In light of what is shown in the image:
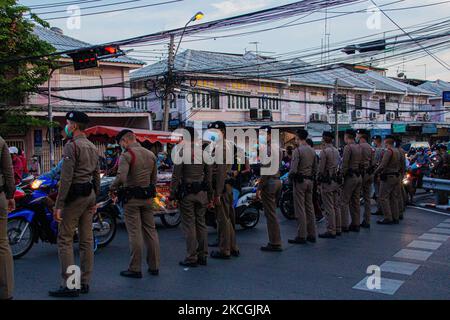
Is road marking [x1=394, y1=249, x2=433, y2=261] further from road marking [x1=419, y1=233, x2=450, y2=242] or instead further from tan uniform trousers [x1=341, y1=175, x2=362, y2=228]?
tan uniform trousers [x1=341, y1=175, x2=362, y2=228]

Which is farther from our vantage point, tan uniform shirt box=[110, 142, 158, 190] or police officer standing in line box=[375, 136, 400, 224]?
police officer standing in line box=[375, 136, 400, 224]

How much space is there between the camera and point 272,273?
6.52 m

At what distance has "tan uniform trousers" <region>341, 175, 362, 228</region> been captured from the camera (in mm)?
9742

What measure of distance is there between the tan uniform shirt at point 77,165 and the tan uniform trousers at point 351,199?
221 inches

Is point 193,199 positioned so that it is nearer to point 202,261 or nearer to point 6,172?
point 202,261

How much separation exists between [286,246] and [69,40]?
69.6 ft

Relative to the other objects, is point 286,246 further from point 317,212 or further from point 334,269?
point 317,212

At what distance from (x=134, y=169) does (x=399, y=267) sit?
3.94m

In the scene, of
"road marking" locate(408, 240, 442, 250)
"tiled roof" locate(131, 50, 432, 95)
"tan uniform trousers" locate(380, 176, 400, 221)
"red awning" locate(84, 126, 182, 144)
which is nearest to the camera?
"road marking" locate(408, 240, 442, 250)

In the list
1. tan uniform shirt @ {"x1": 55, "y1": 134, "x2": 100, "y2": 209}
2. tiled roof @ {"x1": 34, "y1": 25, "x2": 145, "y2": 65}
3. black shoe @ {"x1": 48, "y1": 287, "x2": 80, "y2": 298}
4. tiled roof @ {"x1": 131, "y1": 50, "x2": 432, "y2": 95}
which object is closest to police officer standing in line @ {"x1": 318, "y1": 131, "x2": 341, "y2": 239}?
tan uniform shirt @ {"x1": 55, "y1": 134, "x2": 100, "y2": 209}

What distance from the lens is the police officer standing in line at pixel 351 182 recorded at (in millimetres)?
9758

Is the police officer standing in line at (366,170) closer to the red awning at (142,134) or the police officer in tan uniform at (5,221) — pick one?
the red awning at (142,134)

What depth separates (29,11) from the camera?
16.8 metres

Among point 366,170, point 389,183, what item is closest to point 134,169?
point 366,170
